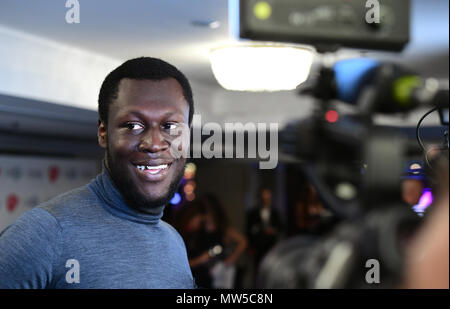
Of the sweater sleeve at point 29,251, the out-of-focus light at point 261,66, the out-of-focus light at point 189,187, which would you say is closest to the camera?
the sweater sleeve at point 29,251

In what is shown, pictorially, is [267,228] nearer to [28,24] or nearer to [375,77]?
[28,24]

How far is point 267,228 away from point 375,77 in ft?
7.63

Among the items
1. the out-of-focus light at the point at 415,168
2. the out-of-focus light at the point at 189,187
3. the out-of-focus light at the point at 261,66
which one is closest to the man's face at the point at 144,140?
the out-of-focus light at the point at 261,66

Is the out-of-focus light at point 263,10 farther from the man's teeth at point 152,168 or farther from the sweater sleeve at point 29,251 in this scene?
the sweater sleeve at point 29,251

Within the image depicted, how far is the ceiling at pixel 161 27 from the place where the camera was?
5.38 ft

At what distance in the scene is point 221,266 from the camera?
2906mm

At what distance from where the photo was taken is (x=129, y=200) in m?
0.98

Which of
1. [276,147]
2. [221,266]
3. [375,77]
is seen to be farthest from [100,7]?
[221,266]

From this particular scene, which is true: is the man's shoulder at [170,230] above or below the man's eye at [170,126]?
below

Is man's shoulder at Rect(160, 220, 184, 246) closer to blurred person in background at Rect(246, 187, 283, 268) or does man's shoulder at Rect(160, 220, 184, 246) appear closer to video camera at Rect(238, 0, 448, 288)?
video camera at Rect(238, 0, 448, 288)

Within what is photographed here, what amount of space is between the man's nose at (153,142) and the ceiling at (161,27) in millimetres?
511

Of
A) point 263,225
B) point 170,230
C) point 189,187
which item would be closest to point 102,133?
point 170,230

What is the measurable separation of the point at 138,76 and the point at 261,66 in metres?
0.33

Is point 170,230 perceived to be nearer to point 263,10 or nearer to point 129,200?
point 129,200
